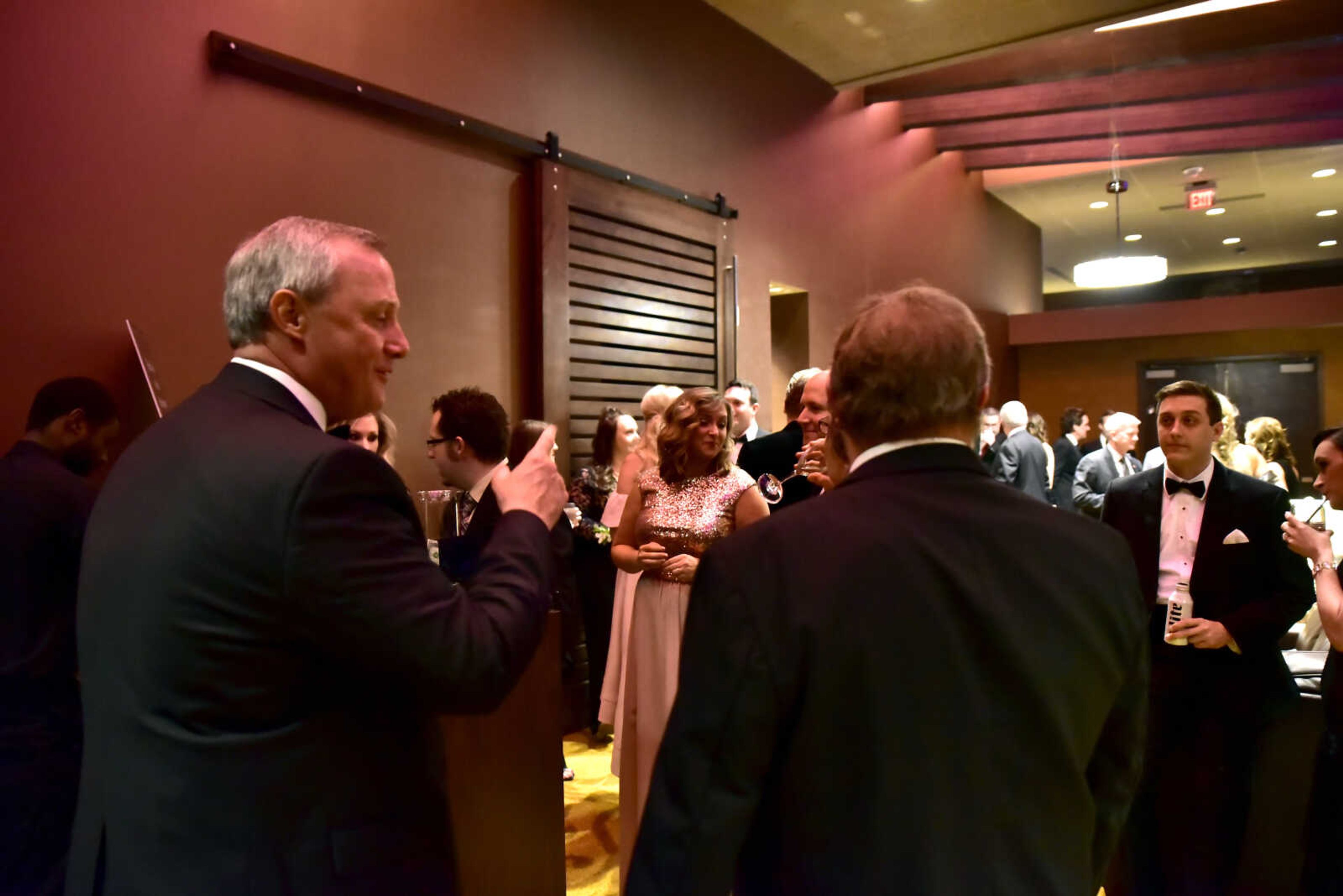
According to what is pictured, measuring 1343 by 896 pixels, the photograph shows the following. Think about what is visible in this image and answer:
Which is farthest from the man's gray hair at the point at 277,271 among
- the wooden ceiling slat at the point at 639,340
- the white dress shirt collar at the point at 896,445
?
the wooden ceiling slat at the point at 639,340

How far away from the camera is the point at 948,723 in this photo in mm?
1039

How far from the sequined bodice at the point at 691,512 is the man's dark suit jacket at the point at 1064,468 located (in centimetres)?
603

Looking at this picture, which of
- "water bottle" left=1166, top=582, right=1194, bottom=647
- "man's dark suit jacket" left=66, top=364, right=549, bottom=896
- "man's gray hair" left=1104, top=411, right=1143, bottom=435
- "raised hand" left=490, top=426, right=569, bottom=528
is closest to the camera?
"man's dark suit jacket" left=66, top=364, right=549, bottom=896

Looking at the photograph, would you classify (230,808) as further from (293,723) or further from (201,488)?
(201,488)

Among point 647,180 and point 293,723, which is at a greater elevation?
point 647,180

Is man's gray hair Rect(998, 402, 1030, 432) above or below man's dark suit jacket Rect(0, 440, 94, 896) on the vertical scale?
above

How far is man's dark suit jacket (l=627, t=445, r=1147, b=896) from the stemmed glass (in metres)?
0.77

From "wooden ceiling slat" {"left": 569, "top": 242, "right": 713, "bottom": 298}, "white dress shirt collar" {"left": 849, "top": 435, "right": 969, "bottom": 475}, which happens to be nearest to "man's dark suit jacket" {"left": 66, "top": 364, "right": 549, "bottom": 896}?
"white dress shirt collar" {"left": 849, "top": 435, "right": 969, "bottom": 475}

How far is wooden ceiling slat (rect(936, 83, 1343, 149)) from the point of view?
756 centimetres

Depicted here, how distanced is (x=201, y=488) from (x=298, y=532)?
14 centimetres

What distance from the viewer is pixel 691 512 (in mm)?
2965

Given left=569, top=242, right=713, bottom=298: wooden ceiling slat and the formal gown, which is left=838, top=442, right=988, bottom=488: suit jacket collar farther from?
left=569, top=242, right=713, bottom=298: wooden ceiling slat

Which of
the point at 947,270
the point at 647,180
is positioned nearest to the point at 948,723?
the point at 647,180

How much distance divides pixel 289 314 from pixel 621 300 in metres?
3.84
